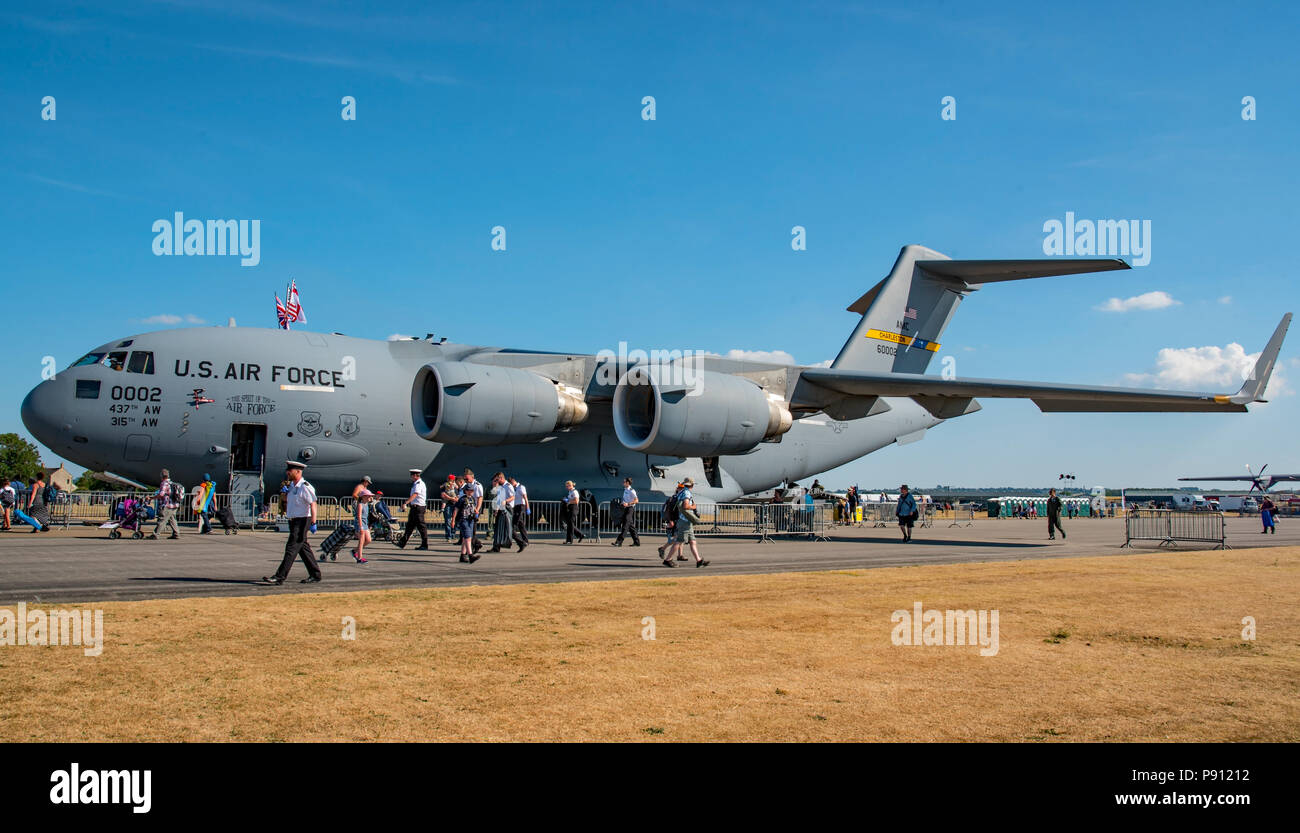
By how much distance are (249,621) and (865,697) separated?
5.68 m

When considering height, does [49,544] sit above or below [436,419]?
below

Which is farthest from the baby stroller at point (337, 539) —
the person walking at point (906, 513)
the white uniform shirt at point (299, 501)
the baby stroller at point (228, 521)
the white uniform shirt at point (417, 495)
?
the person walking at point (906, 513)

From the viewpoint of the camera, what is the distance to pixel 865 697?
5883 millimetres

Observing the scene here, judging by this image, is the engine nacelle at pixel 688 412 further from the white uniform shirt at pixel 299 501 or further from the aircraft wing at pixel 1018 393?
the white uniform shirt at pixel 299 501

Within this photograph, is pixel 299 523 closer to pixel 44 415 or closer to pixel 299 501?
pixel 299 501

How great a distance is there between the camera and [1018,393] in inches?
851

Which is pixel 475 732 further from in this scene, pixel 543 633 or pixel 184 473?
pixel 184 473

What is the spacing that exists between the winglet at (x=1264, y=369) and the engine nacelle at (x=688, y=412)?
10.6m

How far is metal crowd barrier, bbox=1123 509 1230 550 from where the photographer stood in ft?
76.8

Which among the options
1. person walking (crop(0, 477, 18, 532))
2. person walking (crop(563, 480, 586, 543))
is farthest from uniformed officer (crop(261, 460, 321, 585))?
person walking (crop(0, 477, 18, 532))

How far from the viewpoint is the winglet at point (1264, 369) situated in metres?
20.1

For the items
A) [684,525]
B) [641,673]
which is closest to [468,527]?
[684,525]

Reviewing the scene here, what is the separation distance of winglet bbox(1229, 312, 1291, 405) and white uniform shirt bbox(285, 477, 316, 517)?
19519 mm
